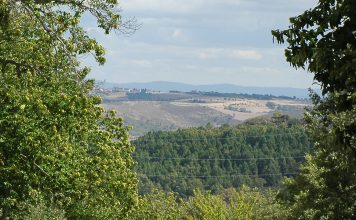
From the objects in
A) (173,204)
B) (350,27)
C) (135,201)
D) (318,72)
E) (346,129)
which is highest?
(350,27)

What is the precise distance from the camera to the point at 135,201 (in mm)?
40750

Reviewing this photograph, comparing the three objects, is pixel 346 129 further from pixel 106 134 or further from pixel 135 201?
pixel 135 201

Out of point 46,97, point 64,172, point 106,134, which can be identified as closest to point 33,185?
point 64,172

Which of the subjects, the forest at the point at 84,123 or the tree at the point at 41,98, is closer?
the forest at the point at 84,123

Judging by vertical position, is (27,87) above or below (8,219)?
above

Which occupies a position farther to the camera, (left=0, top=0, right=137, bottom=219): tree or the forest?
(left=0, top=0, right=137, bottom=219): tree

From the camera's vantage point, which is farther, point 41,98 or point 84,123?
point 84,123

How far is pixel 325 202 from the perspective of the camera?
33.6 metres

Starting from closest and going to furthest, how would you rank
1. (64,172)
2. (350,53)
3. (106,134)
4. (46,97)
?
(350,53) → (46,97) → (64,172) → (106,134)

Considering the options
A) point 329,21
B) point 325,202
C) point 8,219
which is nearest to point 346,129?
point 329,21

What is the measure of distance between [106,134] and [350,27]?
927 inches

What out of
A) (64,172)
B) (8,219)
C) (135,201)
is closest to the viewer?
(64,172)

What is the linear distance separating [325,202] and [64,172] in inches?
556

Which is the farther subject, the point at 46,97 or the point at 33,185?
the point at 33,185
